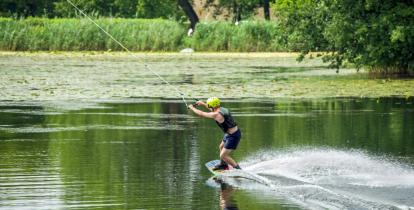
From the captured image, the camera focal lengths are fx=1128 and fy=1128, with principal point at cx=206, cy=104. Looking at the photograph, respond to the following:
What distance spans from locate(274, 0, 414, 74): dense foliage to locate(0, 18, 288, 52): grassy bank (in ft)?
69.9

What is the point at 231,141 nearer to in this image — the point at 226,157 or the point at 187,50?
the point at 226,157

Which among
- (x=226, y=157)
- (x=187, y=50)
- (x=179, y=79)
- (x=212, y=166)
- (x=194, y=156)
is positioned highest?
(x=226, y=157)

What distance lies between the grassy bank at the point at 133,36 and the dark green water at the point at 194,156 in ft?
115

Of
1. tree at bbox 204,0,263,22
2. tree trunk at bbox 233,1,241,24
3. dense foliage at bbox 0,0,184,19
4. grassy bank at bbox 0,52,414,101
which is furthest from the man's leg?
tree trunk at bbox 233,1,241,24

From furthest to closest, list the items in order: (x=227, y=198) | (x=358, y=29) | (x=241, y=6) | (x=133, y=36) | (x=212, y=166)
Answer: (x=241, y=6)
(x=133, y=36)
(x=358, y=29)
(x=212, y=166)
(x=227, y=198)

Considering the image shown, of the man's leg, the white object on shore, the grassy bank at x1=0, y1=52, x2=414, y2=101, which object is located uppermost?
the man's leg

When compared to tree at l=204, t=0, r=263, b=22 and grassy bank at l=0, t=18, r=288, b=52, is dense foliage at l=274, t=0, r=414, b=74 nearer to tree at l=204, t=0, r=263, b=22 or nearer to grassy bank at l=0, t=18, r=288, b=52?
grassy bank at l=0, t=18, r=288, b=52

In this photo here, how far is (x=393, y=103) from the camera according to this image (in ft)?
101

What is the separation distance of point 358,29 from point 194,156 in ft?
64.3

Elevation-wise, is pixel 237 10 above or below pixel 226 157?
above

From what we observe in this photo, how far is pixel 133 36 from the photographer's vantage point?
6525 centimetres

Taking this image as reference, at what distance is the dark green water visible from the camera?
15.0 meters

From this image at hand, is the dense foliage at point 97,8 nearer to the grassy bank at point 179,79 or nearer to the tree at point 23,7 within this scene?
the tree at point 23,7

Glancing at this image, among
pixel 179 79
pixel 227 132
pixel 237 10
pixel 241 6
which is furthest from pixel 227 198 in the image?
pixel 241 6
